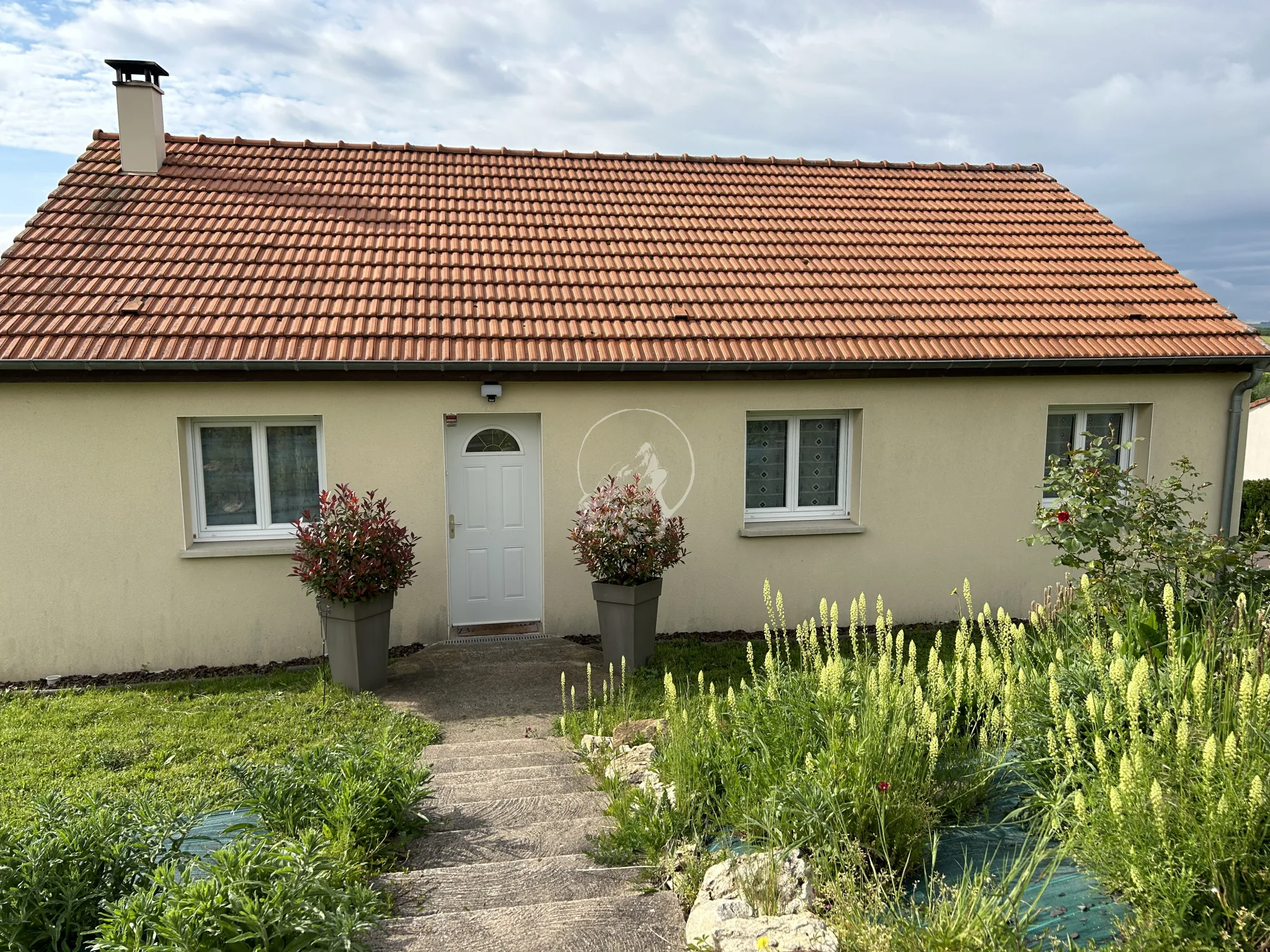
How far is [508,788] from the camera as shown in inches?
209

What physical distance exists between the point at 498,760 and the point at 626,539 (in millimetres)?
2525

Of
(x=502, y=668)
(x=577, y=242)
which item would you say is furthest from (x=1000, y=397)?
(x=502, y=668)

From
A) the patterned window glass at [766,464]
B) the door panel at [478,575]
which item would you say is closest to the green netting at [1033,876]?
the patterned window glass at [766,464]

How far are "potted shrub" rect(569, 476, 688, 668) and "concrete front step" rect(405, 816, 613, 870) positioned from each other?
3.55 meters

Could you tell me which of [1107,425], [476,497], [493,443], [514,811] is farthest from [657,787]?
[1107,425]

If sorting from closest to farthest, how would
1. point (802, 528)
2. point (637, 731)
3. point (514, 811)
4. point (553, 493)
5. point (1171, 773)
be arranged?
point (1171, 773) < point (514, 811) < point (637, 731) < point (553, 493) < point (802, 528)

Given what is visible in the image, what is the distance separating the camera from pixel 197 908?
3096mm

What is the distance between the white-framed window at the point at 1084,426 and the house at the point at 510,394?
0.14 feet

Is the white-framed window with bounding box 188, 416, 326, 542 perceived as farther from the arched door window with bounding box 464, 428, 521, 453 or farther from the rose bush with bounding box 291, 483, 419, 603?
the arched door window with bounding box 464, 428, 521, 453

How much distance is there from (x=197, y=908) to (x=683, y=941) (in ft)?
5.59

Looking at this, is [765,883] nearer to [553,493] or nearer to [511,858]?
[511,858]

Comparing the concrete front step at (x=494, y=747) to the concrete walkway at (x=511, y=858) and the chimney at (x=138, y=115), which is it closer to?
the concrete walkway at (x=511, y=858)

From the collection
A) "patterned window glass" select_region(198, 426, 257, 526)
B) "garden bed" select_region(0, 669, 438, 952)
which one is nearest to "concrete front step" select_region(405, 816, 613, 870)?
"garden bed" select_region(0, 669, 438, 952)

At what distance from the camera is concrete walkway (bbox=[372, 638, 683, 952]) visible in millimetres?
3406
